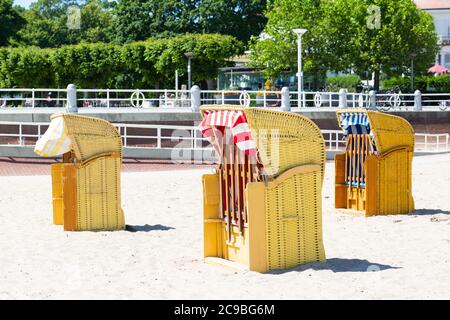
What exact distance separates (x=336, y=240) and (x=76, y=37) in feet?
282

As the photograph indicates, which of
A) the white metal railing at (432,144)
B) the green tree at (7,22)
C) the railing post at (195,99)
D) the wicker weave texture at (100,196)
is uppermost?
the green tree at (7,22)

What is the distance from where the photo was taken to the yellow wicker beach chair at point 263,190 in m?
10.6

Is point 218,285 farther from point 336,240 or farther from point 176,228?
point 176,228

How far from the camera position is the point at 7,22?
72.9 metres

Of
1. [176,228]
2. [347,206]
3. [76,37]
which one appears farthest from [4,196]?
[76,37]

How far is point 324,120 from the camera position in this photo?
131 ft

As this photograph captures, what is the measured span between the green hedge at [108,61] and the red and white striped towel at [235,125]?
1912 inches

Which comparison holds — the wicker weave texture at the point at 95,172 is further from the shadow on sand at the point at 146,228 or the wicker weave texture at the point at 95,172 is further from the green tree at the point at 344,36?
the green tree at the point at 344,36

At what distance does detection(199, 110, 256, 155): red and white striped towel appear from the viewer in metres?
10.6

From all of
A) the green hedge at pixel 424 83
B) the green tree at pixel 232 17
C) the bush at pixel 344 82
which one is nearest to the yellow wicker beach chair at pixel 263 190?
the green hedge at pixel 424 83

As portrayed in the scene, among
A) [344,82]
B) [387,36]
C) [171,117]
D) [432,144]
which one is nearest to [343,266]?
[171,117]

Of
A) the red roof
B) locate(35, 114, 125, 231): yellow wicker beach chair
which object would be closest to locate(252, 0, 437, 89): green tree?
the red roof

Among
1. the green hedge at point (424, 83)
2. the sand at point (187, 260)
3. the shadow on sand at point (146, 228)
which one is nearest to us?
the sand at point (187, 260)

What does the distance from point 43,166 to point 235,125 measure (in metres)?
17.1
